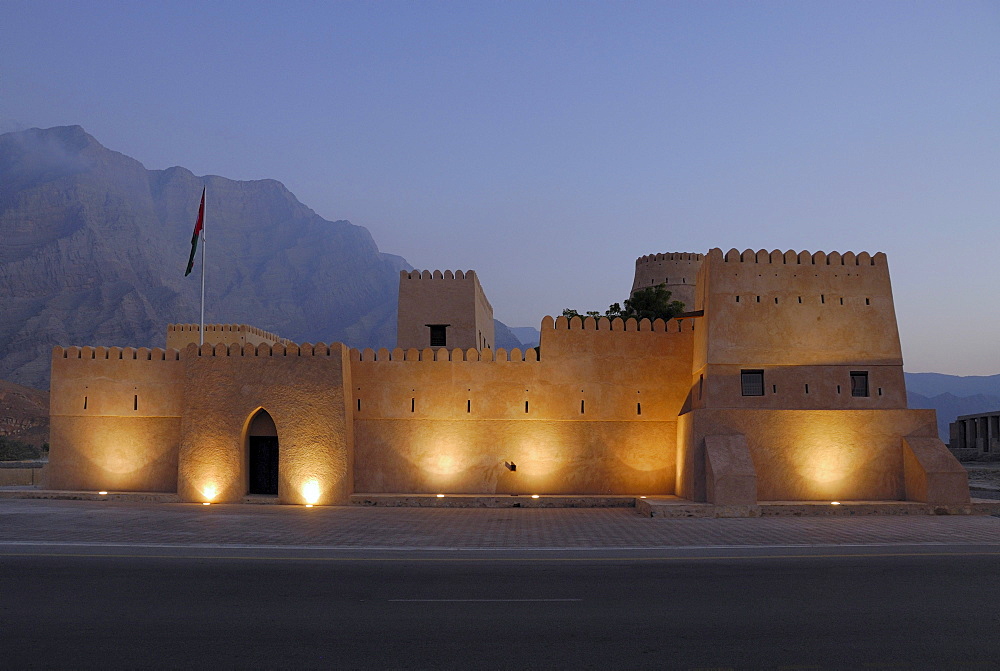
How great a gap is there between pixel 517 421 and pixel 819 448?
7.33 meters

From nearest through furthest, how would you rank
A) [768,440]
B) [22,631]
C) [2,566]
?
[22,631], [2,566], [768,440]

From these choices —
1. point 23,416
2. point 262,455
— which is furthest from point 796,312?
point 23,416

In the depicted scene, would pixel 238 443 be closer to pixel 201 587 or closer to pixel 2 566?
pixel 2 566

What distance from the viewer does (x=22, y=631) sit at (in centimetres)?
642

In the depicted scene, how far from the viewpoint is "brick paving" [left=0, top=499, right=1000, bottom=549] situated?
1212cm

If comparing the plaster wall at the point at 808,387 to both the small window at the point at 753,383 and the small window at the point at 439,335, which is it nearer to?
the small window at the point at 753,383

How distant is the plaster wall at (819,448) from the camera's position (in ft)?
58.2

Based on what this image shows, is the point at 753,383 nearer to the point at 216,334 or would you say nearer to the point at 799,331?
the point at 799,331

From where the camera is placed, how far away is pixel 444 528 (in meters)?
14.1

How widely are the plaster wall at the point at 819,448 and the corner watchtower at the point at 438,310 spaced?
467 inches

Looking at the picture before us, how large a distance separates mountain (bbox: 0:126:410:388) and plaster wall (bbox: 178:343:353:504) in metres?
78.3

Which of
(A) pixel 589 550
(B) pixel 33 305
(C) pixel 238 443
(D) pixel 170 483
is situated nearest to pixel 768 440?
(A) pixel 589 550

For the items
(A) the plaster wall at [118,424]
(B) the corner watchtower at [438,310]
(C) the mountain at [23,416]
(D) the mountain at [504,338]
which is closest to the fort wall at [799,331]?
(B) the corner watchtower at [438,310]

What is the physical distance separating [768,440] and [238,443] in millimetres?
12757
